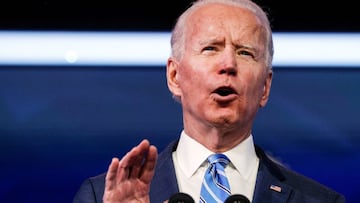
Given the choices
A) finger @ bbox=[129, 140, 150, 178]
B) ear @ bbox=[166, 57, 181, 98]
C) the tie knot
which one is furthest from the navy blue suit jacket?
finger @ bbox=[129, 140, 150, 178]

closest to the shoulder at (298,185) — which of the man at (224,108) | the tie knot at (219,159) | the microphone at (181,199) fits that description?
the man at (224,108)

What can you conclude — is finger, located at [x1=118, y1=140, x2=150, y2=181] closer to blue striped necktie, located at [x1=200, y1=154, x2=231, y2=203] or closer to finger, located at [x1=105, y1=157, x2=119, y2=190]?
finger, located at [x1=105, y1=157, x2=119, y2=190]

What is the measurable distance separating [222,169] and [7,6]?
1412 millimetres

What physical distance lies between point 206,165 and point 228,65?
0.31 meters

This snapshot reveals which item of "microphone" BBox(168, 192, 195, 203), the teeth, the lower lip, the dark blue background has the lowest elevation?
the dark blue background

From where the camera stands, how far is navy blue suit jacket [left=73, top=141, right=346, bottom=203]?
2.25 metres

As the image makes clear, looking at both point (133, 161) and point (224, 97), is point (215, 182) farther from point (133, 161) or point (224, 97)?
point (133, 161)

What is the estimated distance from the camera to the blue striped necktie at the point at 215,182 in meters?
2.18

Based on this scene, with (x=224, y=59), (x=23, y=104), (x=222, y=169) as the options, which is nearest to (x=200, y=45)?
(x=224, y=59)

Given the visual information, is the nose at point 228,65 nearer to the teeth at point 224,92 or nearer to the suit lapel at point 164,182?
the teeth at point 224,92

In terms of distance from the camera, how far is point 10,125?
314 centimetres

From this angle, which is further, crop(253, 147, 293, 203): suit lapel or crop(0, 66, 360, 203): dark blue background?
crop(0, 66, 360, 203): dark blue background

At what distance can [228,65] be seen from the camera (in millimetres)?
2221

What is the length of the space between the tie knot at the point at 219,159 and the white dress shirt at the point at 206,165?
0.05 feet
